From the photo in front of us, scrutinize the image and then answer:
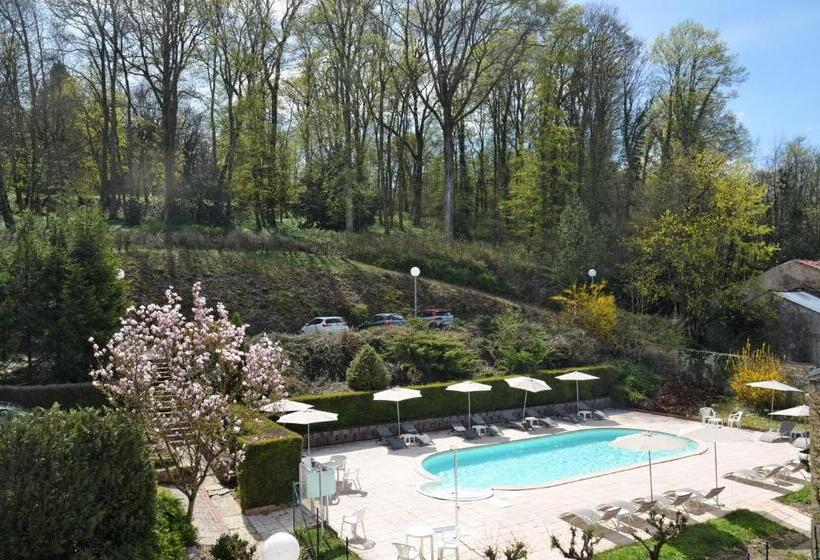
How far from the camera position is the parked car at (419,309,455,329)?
2705 centimetres

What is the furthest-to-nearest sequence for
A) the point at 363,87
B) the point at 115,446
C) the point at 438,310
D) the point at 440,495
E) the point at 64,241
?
the point at 363,87
the point at 438,310
the point at 64,241
the point at 440,495
the point at 115,446

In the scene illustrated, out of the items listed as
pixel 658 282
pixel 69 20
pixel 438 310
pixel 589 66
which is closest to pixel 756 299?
pixel 658 282

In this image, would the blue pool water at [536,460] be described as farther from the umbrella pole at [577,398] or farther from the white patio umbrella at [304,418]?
the white patio umbrella at [304,418]

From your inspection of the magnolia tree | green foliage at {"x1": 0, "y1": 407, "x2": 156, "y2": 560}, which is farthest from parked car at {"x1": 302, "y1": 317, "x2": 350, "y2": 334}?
green foliage at {"x1": 0, "y1": 407, "x2": 156, "y2": 560}

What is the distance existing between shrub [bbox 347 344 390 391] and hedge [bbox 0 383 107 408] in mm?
7331

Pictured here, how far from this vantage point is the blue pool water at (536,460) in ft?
52.6

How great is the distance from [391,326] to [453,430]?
625 cm

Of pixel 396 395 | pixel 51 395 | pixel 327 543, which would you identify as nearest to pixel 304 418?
pixel 396 395

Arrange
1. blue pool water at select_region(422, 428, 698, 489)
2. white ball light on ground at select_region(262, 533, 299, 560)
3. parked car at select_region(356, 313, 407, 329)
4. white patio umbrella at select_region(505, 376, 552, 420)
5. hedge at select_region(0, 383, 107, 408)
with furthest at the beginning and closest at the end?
parked car at select_region(356, 313, 407, 329), white patio umbrella at select_region(505, 376, 552, 420), hedge at select_region(0, 383, 107, 408), blue pool water at select_region(422, 428, 698, 489), white ball light on ground at select_region(262, 533, 299, 560)

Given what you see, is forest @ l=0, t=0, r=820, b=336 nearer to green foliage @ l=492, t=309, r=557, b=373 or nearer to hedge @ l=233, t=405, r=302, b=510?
green foliage @ l=492, t=309, r=557, b=373

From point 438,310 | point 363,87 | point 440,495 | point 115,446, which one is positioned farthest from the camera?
point 363,87

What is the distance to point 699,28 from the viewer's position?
40.8m

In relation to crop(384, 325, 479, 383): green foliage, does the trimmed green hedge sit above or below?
below

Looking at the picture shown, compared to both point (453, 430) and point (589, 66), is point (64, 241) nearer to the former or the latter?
point (453, 430)
